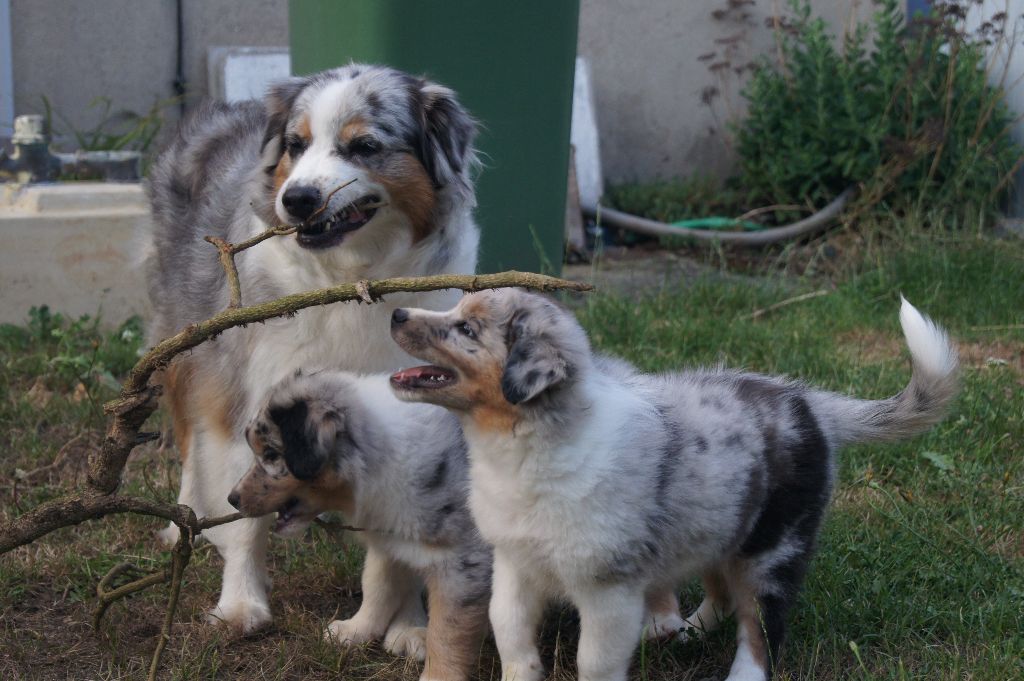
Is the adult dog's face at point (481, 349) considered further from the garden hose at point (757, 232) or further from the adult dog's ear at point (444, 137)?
the garden hose at point (757, 232)

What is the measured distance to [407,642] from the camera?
382 centimetres

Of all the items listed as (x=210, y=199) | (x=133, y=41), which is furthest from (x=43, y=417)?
(x=133, y=41)

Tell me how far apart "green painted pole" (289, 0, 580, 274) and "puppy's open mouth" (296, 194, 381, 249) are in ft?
4.79

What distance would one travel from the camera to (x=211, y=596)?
13.7ft

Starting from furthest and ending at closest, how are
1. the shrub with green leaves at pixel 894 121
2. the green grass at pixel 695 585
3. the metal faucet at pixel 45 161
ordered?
1. the shrub with green leaves at pixel 894 121
2. the metal faucet at pixel 45 161
3. the green grass at pixel 695 585

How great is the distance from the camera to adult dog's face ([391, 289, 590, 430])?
312cm

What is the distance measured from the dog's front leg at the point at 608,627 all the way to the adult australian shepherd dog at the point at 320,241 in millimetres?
1221

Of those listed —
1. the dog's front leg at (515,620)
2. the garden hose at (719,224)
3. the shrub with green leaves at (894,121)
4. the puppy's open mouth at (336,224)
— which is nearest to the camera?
the dog's front leg at (515,620)

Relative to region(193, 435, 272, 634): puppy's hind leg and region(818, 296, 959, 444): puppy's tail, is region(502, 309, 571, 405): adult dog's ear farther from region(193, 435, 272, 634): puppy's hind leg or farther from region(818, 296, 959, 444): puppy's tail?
region(193, 435, 272, 634): puppy's hind leg

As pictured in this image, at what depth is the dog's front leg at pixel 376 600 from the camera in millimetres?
3850

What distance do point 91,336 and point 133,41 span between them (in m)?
3.27

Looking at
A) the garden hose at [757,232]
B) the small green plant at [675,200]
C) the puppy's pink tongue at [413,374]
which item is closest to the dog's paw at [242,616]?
the puppy's pink tongue at [413,374]

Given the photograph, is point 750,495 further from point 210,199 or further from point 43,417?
point 43,417

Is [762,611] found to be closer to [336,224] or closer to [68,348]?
[336,224]
